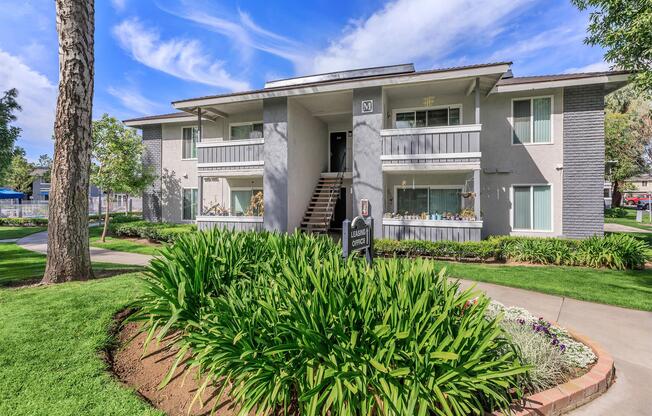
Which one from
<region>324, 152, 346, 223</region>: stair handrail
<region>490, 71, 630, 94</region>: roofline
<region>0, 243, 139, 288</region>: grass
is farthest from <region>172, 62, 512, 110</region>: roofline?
<region>0, 243, 139, 288</region>: grass

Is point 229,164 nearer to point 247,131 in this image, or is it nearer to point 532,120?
point 247,131

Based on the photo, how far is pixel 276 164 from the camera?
1288 centimetres

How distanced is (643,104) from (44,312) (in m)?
43.9

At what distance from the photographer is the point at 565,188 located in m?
11.7

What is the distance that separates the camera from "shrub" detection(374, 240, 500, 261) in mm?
10227

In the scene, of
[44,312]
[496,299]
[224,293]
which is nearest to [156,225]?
[44,312]

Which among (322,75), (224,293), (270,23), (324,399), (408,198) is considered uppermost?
(270,23)

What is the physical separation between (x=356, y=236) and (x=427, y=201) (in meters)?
9.37

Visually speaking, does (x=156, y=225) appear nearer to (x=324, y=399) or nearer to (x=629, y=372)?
(x=324, y=399)

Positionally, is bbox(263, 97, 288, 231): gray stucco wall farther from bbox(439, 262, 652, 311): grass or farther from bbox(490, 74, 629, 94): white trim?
bbox(490, 74, 629, 94): white trim

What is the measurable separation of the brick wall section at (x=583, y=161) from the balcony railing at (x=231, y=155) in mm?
12025

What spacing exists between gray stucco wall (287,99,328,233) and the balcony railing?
55.5 inches

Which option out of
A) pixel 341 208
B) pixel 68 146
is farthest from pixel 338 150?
pixel 68 146

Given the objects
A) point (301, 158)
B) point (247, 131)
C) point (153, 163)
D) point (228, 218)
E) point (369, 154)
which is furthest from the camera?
point (153, 163)
